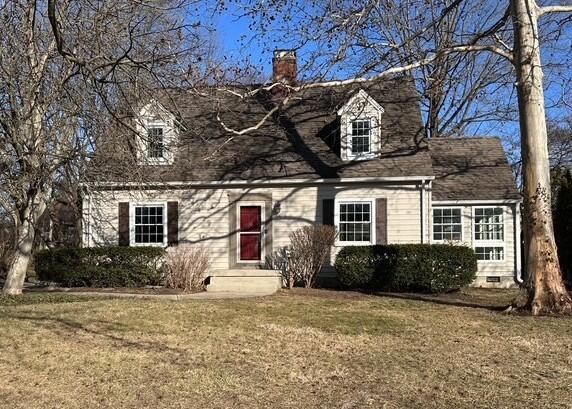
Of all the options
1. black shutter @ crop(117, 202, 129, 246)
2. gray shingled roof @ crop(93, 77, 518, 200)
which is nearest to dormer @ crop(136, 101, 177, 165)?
gray shingled roof @ crop(93, 77, 518, 200)

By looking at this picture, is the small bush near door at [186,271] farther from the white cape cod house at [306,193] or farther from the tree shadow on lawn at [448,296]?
the tree shadow on lawn at [448,296]

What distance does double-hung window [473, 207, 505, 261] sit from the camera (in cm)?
1950

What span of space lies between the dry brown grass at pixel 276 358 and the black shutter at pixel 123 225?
6.61 m

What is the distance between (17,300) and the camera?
42.3ft

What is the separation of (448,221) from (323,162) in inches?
195

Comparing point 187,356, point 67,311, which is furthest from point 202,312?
point 187,356

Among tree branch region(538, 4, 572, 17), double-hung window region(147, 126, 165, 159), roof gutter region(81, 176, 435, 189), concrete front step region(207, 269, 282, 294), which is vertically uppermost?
tree branch region(538, 4, 572, 17)

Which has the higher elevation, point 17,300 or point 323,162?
point 323,162

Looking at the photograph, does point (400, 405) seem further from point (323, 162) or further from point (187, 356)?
point (323, 162)

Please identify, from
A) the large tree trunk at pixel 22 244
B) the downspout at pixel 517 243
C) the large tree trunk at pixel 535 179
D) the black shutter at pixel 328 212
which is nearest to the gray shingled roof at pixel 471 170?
the downspout at pixel 517 243

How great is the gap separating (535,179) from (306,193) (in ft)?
24.9

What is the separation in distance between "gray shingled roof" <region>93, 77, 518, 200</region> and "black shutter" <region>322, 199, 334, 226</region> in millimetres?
806

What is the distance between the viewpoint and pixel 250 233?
18.3 metres

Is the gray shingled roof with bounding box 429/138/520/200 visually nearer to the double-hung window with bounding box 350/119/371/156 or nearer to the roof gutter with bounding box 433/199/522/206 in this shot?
the roof gutter with bounding box 433/199/522/206
